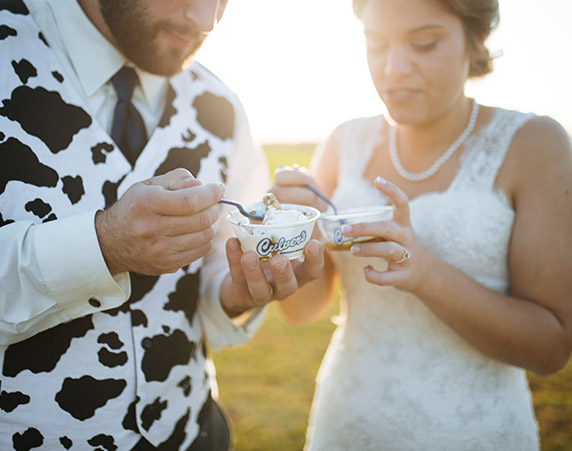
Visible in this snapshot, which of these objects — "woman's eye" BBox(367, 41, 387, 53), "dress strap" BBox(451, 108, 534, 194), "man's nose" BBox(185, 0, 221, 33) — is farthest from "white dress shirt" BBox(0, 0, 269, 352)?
"dress strap" BBox(451, 108, 534, 194)

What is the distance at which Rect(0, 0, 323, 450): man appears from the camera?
4.74ft

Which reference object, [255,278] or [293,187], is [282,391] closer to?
[293,187]

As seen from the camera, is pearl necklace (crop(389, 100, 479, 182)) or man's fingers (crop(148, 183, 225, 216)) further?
pearl necklace (crop(389, 100, 479, 182))

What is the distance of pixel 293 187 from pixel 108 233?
0.96 meters

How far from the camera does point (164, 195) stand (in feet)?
4.31

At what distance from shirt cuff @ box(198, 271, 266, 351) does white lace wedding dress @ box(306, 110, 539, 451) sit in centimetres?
58

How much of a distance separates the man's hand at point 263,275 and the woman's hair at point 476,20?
1.39 m

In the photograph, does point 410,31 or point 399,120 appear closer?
point 410,31

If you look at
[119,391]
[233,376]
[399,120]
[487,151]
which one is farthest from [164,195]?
[233,376]

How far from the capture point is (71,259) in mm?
1443

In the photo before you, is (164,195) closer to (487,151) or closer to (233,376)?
(487,151)

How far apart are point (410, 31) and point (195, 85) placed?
115 centimetres

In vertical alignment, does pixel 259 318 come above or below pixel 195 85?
below

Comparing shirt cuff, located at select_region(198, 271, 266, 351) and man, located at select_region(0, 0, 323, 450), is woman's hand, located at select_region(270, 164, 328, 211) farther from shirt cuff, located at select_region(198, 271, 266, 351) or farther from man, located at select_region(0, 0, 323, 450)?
A: shirt cuff, located at select_region(198, 271, 266, 351)
